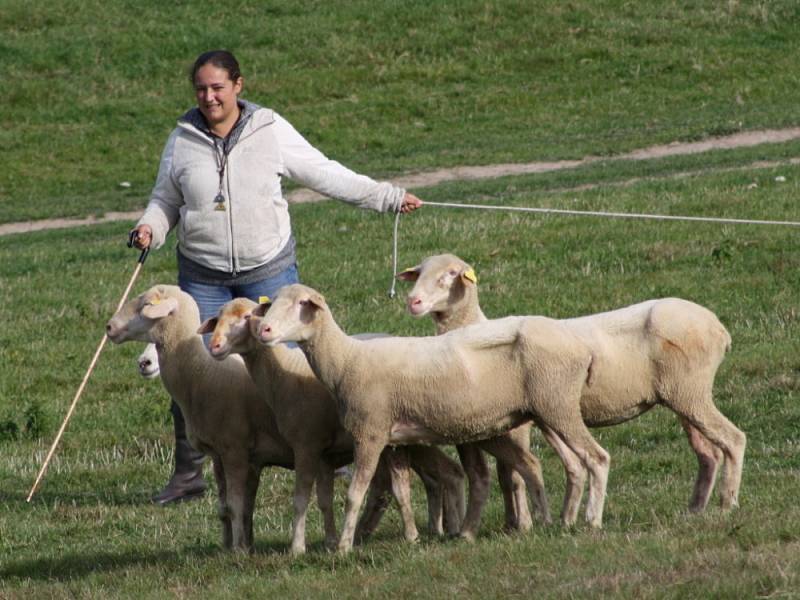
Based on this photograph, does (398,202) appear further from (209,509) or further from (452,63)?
(452,63)

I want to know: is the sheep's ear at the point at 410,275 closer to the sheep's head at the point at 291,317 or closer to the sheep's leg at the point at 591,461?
the sheep's head at the point at 291,317

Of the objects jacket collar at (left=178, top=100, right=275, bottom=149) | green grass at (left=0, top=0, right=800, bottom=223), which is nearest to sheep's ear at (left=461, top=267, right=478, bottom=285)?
jacket collar at (left=178, top=100, right=275, bottom=149)

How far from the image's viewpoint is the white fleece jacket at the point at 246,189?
8.64m

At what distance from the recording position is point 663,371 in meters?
7.70

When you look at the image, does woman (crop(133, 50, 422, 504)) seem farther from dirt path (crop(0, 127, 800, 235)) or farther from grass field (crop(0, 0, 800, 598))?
dirt path (crop(0, 127, 800, 235))

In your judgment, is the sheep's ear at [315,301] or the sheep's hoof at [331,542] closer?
the sheep's ear at [315,301]

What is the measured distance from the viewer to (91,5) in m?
32.0

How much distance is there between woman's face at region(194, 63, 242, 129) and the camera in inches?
336

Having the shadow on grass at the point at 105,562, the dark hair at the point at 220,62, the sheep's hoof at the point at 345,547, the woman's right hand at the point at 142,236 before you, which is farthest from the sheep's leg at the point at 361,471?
the dark hair at the point at 220,62

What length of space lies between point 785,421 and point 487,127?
1697cm

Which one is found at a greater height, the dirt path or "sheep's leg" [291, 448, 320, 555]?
"sheep's leg" [291, 448, 320, 555]

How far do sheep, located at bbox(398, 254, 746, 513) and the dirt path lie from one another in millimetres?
13970

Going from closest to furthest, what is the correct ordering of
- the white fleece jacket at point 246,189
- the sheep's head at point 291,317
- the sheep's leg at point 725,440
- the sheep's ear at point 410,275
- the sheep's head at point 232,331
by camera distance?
the sheep's head at point 291,317 → the sheep's head at point 232,331 → the sheep's leg at point 725,440 → the sheep's ear at point 410,275 → the white fleece jacket at point 246,189

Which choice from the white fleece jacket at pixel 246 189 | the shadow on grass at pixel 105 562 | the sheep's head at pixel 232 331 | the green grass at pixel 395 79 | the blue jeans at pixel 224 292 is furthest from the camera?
the green grass at pixel 395 79
